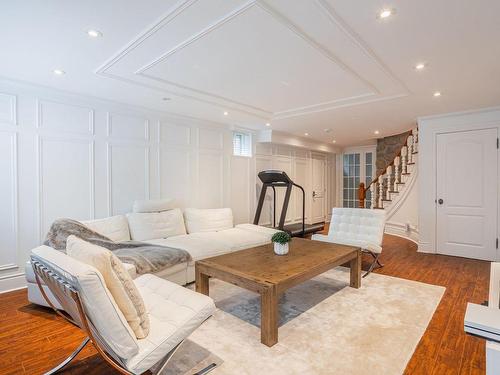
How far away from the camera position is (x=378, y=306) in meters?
2.87

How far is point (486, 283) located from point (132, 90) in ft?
16.5

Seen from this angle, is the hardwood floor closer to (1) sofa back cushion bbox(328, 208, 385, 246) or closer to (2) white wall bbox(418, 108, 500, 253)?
(1) sofa back cushion bbox(328, 208, 385, 246)

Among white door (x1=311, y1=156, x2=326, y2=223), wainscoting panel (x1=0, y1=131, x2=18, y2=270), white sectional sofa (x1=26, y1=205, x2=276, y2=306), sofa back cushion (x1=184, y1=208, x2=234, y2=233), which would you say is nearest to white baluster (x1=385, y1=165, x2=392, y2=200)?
white door (x1=311, y1=156, x2=326, y2=223)

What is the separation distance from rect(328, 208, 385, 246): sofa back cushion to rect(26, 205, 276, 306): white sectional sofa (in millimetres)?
1091

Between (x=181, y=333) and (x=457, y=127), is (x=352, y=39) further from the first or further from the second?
(x=457, y=127)

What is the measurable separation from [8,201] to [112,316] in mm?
2881

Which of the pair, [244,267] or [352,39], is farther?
[244,267]

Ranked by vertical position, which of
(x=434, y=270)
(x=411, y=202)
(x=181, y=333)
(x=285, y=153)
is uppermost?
(x=285, y=153)

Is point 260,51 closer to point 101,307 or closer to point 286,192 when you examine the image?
point 101,307

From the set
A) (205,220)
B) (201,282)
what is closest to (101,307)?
(201,282)

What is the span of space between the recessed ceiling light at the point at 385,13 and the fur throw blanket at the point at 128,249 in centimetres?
295

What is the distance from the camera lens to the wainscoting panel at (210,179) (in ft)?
17.3


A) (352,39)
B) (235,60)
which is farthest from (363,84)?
(235,60)

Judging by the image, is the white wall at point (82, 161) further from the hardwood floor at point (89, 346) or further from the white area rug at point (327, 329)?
the white area rug at point (327, 329)
